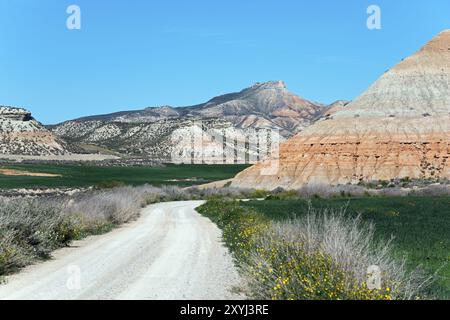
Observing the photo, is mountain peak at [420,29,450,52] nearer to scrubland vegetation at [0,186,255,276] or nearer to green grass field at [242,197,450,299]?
green grass field at [242,197,450,299]

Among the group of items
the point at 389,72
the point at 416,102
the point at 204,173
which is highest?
the point at 389,72

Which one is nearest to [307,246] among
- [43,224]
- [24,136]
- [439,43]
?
[43,224]

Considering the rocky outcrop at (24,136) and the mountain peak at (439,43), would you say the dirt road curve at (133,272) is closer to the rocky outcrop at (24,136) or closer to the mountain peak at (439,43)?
the mountain peak at (439,43)

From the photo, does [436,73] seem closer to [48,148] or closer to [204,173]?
[204,173]

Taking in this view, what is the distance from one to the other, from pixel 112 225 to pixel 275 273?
19.4 meters

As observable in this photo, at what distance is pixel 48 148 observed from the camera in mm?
167125

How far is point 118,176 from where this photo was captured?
12175cm

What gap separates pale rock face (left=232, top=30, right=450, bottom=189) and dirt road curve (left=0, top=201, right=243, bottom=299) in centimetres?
5801

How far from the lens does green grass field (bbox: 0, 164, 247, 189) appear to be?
3713 inches

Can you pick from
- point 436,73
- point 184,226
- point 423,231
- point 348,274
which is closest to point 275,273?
point 348,274

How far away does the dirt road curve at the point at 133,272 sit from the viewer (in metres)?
11.6

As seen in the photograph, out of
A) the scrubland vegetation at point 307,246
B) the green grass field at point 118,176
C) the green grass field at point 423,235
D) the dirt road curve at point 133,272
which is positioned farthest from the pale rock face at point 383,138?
the dirt road curve at point 133,272

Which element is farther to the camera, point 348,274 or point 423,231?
point 423,231

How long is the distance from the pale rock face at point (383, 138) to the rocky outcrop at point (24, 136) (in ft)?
299
